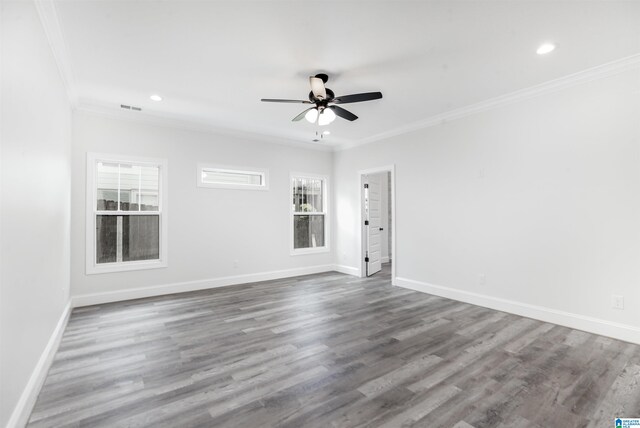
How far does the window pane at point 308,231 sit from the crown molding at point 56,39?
4.14m

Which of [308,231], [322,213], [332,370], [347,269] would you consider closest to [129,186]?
[308,231]

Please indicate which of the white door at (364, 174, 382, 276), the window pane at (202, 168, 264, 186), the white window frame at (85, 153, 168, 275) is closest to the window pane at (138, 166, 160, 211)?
the white window frame at (85, 153, 168, 275)

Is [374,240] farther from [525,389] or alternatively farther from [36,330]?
[36,330]

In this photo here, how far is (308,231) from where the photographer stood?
669cm

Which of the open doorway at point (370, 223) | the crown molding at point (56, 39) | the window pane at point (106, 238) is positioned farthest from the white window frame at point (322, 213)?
the crown molding at point (56, 39)

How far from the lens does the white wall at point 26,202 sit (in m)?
1.63

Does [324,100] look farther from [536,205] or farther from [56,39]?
[536,205]

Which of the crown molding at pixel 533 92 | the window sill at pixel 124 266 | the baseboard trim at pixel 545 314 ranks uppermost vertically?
the crown molding at pixel 533 92

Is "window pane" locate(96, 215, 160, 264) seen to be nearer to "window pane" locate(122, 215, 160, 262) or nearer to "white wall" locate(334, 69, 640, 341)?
"window pane" locate(122, 215, 160, 262)

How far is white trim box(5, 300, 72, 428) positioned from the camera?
1.80 meters

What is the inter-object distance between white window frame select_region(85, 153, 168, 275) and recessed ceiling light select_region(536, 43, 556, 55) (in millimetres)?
5085

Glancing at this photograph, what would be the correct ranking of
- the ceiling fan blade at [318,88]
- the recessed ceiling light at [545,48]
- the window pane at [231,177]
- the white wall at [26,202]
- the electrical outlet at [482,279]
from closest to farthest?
the white wall at [26,202] → the recessed ceiling light at [545,48] → the ceiling fan blade at [318,88] → the electrical outlet at [482,279] → the window pane at [231,177]

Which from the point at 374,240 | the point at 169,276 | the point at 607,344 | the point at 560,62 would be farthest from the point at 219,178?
the point at 607,344

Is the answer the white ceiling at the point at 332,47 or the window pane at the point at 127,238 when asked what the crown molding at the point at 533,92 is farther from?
the window pane at the point at 127,238
